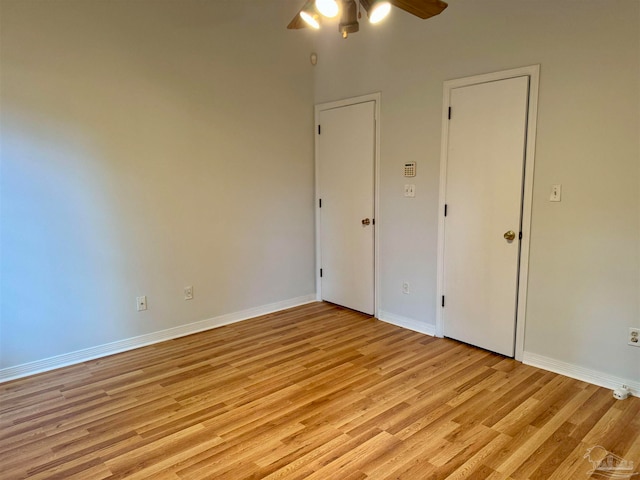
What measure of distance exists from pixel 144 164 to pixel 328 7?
6.96ft

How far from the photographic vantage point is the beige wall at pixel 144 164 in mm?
2861

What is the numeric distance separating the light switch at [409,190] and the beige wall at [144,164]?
121 centimetres

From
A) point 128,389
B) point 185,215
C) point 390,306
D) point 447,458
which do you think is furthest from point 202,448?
point 390,306

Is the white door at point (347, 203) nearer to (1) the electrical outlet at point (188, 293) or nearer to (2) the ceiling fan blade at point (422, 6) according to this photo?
(1) the electrical outlet at point (188, 293)

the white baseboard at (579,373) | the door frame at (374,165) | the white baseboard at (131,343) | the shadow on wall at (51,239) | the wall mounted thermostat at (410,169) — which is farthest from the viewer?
the door frame at (374,165)

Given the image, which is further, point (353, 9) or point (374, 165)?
point (374, 165)

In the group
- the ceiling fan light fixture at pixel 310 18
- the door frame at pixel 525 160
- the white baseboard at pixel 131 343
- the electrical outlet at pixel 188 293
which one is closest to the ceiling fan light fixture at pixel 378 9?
the ceiling fan light fixture at pixel 310 18

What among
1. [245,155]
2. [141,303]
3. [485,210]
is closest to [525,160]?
[485,210]

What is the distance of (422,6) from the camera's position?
6.48 feet

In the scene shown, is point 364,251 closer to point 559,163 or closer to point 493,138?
point 493,138

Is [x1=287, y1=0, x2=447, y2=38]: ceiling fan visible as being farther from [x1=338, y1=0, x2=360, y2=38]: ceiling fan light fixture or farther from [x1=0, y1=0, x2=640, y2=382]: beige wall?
[x1=0, y1=0, x2=640, y2=382]: beige wall

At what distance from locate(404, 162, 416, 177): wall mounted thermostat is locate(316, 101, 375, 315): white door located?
382 millimetres

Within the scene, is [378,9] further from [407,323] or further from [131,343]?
[131,343]

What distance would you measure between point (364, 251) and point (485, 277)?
49.3 inches
